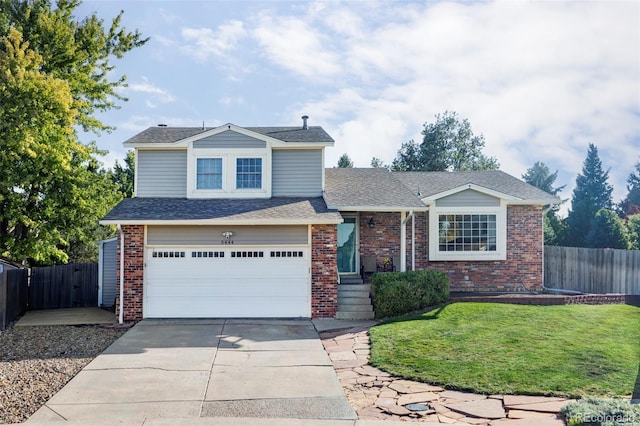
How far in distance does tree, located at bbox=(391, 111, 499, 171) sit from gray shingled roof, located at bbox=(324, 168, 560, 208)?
702 inches

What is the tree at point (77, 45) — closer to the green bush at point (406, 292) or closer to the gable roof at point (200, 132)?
the gable roof at point (200, 132)

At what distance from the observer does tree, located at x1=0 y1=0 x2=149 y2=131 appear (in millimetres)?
18266

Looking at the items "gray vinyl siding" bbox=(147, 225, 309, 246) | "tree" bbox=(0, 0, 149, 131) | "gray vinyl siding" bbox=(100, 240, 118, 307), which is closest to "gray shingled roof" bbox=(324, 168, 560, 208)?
"gray vinyl siding" bbox=(147, 225, 309, 246)

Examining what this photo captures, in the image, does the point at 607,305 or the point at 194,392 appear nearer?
the point at 194,392

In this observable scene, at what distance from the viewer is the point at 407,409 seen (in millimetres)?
7004

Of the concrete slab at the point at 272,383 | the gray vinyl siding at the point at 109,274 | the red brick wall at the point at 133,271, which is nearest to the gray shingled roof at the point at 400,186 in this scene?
the red brick wall at the point at 133,271

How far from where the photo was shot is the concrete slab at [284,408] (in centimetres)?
671

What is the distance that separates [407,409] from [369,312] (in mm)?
6841

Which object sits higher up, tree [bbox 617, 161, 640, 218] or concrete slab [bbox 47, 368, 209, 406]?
tree [bbox 617, 161, 640, 218]

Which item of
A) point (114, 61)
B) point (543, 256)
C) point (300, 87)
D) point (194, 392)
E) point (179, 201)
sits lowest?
point (194, 392)

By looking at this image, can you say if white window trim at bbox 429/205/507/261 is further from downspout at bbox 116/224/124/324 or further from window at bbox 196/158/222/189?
downspout at bbox 116/224/124/324

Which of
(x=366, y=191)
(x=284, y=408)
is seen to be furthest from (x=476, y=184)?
(x=284, y=408)

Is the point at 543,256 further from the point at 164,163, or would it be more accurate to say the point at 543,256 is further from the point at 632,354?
the point at 164,163

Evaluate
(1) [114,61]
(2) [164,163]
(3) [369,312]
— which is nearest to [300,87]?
(2) [164,163]
